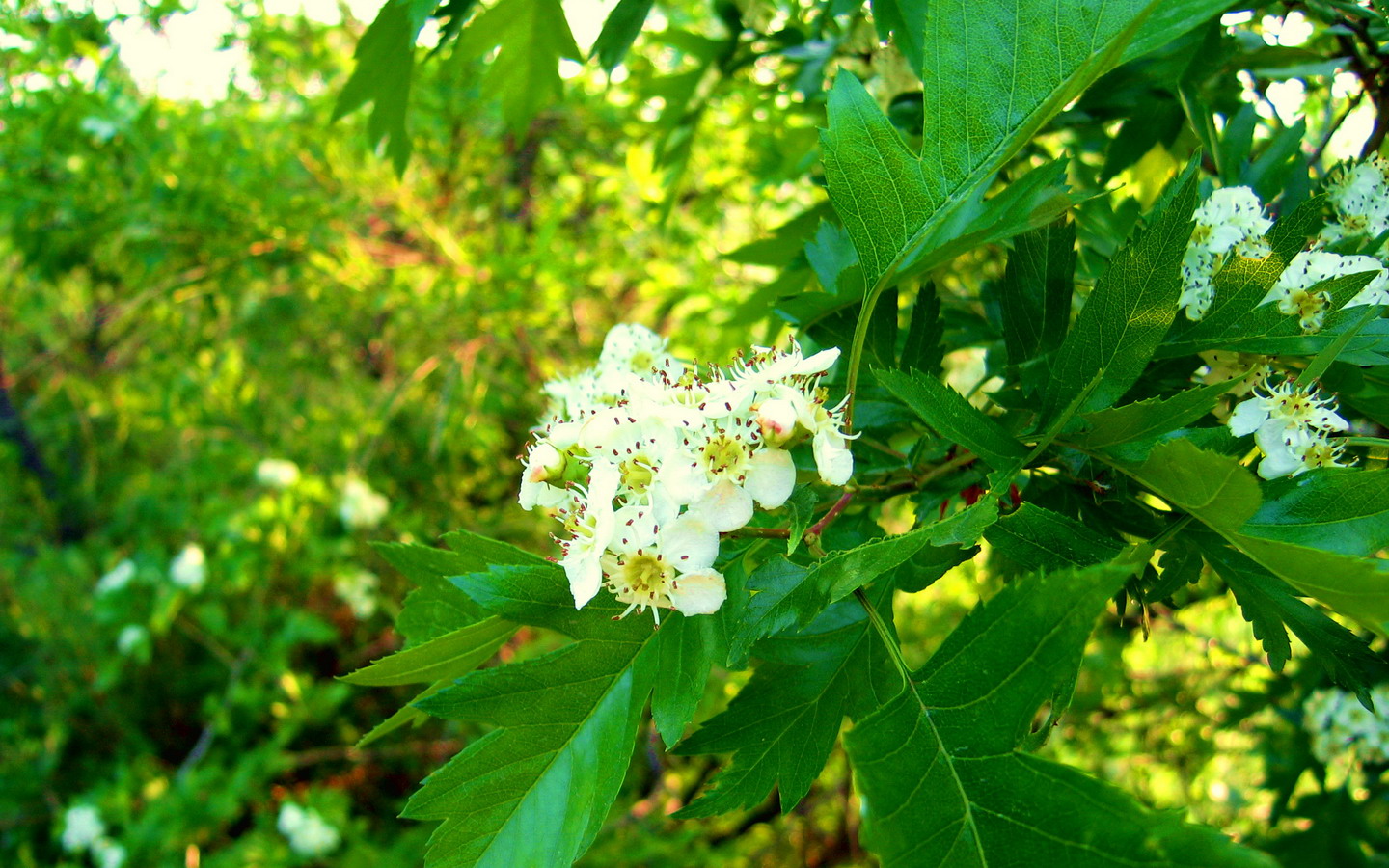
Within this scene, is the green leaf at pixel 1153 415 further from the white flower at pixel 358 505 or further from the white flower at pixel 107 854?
the white flower at pixel 107 854

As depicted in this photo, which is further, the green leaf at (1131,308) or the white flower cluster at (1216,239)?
the white flower cluster at (1216,239)

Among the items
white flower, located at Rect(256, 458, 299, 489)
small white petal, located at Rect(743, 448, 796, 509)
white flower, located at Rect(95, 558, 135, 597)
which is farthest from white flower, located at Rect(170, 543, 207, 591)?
small white petal, located at Rect(743, 448, 796, 509)

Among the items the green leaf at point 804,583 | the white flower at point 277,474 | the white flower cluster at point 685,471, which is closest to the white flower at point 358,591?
the white flower at point 277,474

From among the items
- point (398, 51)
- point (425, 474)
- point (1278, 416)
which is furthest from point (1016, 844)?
point (425, 474)

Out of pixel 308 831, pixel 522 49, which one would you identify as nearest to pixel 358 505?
pixel 308 831

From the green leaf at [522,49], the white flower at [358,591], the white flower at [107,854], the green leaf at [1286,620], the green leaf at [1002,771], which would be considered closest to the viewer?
the green leaf at [1002,771]

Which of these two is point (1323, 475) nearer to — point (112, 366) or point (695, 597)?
point (695, 597)

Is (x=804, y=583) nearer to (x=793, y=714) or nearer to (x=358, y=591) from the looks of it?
(x=793, y=714)
